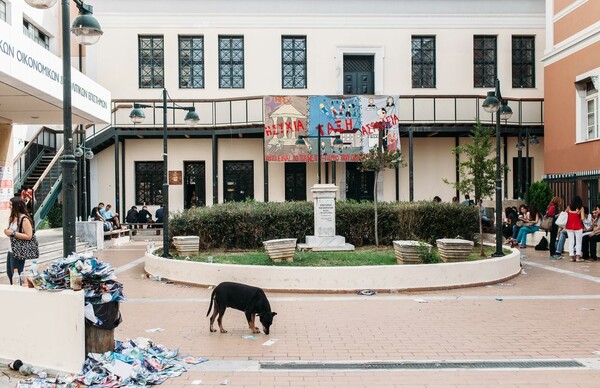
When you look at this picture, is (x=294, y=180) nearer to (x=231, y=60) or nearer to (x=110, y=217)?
(x=231, y=60)

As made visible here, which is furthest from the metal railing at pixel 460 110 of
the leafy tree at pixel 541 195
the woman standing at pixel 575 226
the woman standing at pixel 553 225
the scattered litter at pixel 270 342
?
the scattered litter at pixel 270 342

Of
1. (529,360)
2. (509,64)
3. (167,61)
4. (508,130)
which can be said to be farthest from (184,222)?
(509,64)

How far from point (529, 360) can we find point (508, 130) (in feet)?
71.5

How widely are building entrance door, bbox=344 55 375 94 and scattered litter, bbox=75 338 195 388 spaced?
23.6m

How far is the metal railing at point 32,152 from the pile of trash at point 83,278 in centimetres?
1784

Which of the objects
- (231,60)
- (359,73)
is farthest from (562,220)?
(231,60)

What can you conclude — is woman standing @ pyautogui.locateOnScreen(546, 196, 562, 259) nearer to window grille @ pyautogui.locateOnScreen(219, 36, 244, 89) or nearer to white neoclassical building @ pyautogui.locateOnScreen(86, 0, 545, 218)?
white neoclassical building @ pyautogui.locateOnScreen(86, 0, 545, 218)

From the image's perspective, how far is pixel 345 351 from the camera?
23.5 feet

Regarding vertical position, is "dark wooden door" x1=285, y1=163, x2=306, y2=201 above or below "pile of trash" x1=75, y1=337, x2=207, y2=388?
above

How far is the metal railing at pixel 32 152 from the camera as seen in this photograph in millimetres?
22469

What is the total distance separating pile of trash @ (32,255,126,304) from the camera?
19.9 feet

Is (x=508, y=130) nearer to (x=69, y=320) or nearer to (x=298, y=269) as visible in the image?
(x=298, y=269)

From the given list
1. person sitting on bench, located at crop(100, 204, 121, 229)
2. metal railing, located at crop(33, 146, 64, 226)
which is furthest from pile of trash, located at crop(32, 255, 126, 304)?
person sitting on bench, located at crop(100, 204, 121, 229)

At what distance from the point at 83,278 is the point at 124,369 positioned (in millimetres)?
1033
